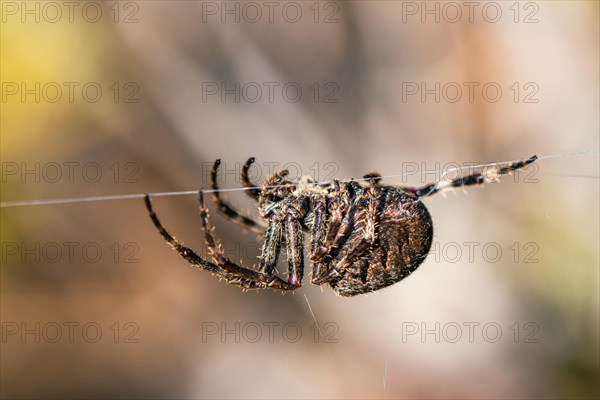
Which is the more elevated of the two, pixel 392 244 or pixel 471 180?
pixel 471 180

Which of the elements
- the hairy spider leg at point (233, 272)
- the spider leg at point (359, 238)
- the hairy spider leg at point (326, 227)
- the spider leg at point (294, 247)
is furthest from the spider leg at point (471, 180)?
the hairy spider leg at point (233, 272)

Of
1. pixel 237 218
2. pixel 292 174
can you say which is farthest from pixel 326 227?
pixel 292 174

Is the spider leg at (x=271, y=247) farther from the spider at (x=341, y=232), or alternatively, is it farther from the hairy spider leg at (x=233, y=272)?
the hairy spider leg at (x=233, y=272)

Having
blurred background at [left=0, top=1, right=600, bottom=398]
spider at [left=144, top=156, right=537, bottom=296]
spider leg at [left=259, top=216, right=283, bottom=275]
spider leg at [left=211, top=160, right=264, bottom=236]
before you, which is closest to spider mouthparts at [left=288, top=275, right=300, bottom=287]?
spider at [left=144, top=156, right=537, bottom=296]

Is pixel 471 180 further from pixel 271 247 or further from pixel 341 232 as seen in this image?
pixel 271 247

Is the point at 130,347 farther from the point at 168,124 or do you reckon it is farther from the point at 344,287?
the point at 344,287

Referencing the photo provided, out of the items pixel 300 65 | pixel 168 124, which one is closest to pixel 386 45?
pixel 300 65
